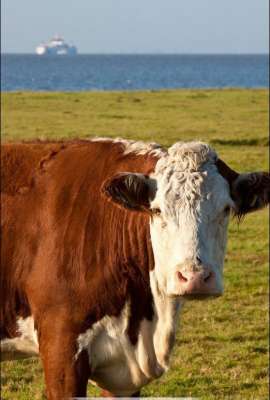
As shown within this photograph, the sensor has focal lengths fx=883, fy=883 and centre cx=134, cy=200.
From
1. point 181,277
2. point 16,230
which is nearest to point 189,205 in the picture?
point 181,277

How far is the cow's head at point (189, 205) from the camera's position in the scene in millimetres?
3938

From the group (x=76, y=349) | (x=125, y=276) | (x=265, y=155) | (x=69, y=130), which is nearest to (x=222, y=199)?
(x=125, y=276)

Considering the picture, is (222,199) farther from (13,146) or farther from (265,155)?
(265,155)

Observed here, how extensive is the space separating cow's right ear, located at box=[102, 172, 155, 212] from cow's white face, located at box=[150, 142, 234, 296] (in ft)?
0.16

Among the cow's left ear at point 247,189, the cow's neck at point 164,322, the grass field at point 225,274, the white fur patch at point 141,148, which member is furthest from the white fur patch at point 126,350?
the grass field at point 225,274

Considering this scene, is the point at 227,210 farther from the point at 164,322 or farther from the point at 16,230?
the point at 16,230

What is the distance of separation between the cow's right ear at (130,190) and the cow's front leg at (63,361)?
66 cm

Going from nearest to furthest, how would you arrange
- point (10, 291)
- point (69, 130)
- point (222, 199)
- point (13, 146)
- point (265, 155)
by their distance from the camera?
point (222, 199)
point (10, 291)
point (13, 146)
point (265, 155)
point (69, 130)

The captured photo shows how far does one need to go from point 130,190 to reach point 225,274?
6.90 meters

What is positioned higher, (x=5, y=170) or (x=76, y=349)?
(x=5, y=170)

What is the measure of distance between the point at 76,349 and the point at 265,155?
694 inches

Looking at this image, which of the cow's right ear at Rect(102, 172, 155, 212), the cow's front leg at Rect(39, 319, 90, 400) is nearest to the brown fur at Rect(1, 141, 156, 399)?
the cow's front leg at Rect(39, 319, 90, 400)

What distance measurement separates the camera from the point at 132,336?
4.41m

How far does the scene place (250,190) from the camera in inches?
172
